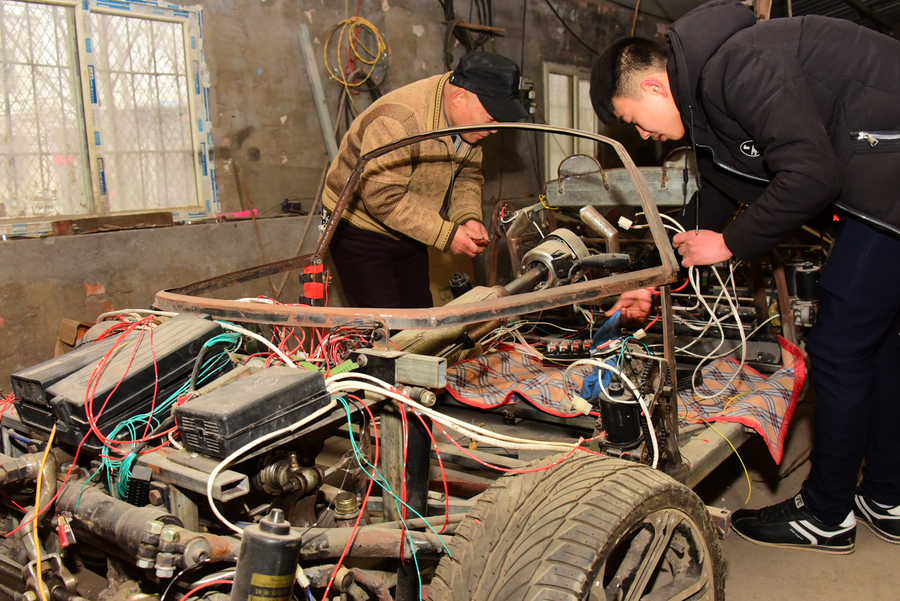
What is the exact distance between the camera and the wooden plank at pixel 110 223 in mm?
4446

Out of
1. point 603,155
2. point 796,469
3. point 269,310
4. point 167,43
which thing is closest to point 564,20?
point 603,155

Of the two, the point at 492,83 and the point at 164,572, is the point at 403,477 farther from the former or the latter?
the point at 492,83

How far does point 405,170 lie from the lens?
313 centimetres

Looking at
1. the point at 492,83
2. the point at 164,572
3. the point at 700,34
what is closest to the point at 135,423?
the point at 164,572

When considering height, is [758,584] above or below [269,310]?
below

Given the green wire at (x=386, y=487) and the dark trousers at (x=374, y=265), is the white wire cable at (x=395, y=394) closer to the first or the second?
the green wire at (x=386, y=487)

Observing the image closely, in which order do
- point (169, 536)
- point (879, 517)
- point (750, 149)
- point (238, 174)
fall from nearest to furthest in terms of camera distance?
point (169, 536), point (750, 149), point (879, 517), point (238, 174)

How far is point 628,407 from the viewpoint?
5.90 feet

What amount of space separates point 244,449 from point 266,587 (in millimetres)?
270

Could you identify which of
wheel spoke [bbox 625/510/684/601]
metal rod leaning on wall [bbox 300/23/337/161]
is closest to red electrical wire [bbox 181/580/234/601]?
wheel spoke [bbox 625/510/684/601]

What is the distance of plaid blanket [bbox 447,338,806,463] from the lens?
2533mm

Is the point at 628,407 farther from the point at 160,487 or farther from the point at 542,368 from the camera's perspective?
the point at 542,368

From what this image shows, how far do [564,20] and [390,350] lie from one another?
8.18 metres

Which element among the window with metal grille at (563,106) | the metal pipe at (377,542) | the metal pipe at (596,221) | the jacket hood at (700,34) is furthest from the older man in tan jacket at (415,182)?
the window with metal grille at (563,106)
